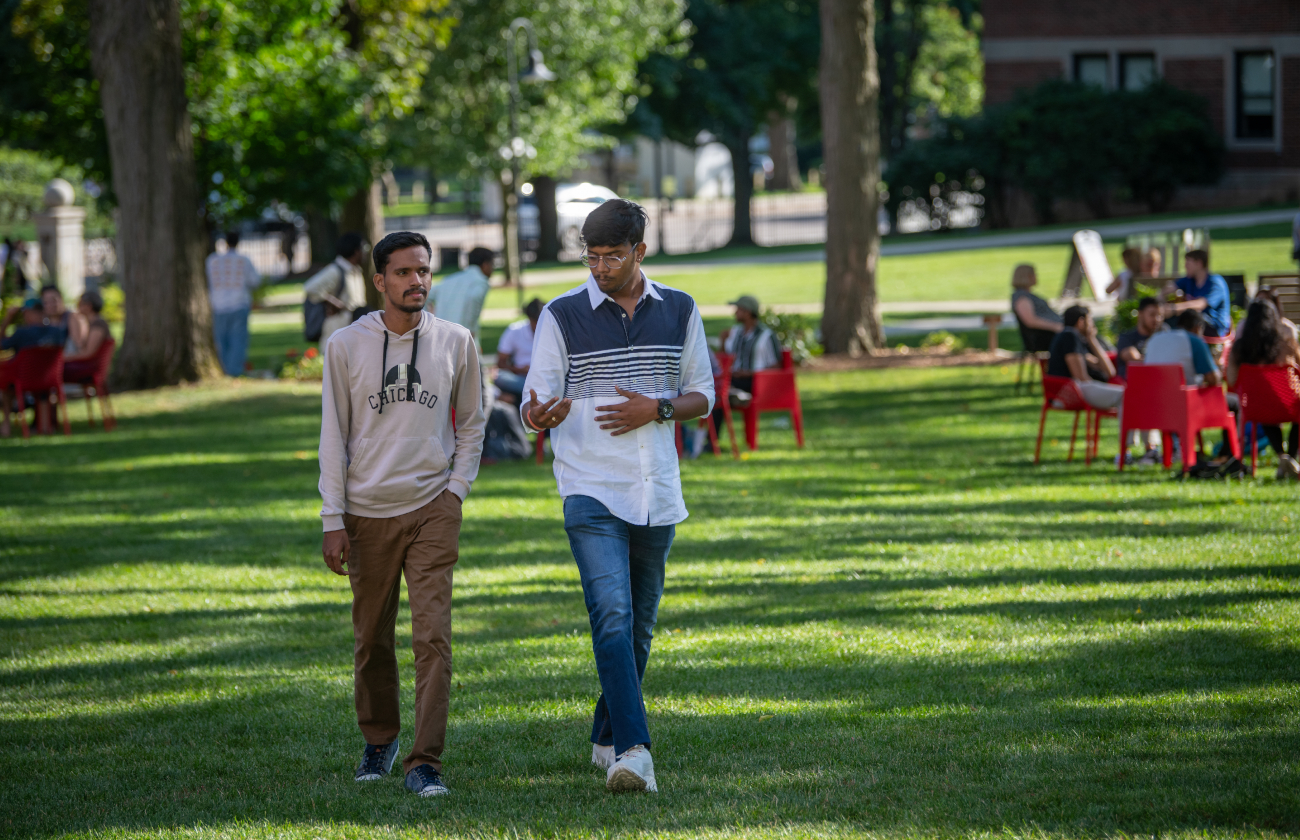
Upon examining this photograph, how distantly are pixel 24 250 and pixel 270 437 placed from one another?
51.6 ft

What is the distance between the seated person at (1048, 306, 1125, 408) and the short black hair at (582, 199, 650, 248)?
7.10 metres

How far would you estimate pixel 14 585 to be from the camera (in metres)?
8.76

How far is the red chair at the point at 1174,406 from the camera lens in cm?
1001

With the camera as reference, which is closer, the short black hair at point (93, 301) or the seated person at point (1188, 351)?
the seated person at point (1188, 351)

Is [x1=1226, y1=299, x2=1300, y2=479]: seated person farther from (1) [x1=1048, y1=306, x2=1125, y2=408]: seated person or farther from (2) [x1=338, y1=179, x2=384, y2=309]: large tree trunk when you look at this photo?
(2) [x1=338, y1=179, x2=384, y2=309]: large tree trunk

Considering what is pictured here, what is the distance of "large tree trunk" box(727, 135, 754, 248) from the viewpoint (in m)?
43.5

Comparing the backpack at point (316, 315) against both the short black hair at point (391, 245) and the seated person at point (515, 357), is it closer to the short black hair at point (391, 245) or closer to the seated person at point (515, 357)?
the seated person at point (515, 357)

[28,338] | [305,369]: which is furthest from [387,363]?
[305,369]

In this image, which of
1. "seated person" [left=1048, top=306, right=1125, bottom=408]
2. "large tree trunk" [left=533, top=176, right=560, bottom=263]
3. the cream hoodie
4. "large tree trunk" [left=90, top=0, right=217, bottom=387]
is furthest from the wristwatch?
"large tree trunk" [left=533, top=176, right=560, bottom=263]

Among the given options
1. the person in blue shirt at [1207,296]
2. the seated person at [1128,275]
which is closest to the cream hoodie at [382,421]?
the person in blue shirt at [1207,296]

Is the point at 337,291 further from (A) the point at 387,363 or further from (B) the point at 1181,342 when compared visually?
(A) the point at 387,363

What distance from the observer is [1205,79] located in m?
37.3

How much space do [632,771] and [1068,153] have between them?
35.6m

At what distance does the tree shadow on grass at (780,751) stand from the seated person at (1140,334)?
553cm
